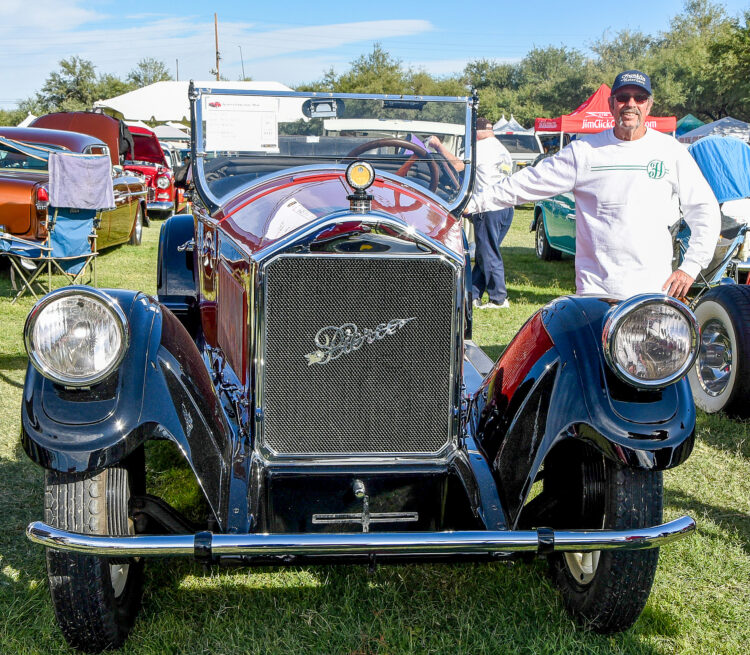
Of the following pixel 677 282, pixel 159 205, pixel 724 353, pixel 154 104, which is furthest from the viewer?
pixel 154 104

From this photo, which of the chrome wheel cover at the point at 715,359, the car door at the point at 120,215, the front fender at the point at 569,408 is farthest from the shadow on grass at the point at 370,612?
the car door at the point at 120,215

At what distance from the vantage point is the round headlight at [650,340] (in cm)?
232

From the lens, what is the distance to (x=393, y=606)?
277 cm

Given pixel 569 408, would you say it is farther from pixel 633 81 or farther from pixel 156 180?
pixel 156 180

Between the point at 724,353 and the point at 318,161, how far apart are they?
3052 millimetres

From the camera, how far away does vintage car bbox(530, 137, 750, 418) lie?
4.67 meters

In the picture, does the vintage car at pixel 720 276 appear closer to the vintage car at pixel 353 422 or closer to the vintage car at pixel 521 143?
the vintage car at pixel 353 422

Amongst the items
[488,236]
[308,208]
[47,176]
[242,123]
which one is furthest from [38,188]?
[308,208]

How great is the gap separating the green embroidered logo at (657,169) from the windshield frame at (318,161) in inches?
33.4

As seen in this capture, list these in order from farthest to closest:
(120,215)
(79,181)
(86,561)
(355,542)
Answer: (120,215) → (79,181) → (86,561) → (355,542)

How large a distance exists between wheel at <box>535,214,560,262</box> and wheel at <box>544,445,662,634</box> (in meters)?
8.84

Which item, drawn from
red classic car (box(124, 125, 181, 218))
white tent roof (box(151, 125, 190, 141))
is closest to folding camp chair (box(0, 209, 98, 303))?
red classic car (box(124, 125, 181, 218))

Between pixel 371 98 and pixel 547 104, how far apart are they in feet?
179

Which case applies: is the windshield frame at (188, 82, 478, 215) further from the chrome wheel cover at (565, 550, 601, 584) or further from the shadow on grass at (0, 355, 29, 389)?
the shadow on grass at (0, 355, 29, 389)
